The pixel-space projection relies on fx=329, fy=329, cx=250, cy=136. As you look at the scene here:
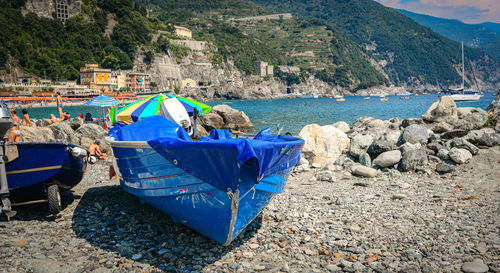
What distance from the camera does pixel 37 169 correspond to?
6.13m

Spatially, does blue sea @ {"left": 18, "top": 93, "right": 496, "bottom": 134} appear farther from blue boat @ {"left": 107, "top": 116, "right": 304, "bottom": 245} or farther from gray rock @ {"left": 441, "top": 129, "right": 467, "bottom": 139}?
blue boat @ {"left": 107, "top": 116, "right": 304, "bottom": 245}

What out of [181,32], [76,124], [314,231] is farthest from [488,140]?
[181,32]

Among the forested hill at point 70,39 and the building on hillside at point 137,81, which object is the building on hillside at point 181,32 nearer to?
the forested hill at point 70,39

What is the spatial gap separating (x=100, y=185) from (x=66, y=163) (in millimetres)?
2617

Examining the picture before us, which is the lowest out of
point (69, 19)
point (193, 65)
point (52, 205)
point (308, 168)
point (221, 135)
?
point (308, 168)

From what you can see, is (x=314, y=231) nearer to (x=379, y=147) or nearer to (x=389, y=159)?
(x=389, y=159)

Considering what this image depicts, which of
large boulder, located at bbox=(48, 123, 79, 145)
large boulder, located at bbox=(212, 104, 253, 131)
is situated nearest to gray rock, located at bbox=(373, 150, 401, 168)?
large boulder, located at bbox=(48, 123, 79, 145)

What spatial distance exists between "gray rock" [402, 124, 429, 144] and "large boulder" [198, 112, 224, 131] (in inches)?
747

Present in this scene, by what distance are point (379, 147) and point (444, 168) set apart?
2291 mm

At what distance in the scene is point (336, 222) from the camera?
605 cm

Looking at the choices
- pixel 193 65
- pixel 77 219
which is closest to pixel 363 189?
pixel 77 219

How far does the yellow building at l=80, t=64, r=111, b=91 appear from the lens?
108562 millimetres

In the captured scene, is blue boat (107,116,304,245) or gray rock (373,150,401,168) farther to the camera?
gray rock (373,150,401,168)

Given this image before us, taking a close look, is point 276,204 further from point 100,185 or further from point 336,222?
point 100,185
